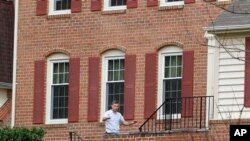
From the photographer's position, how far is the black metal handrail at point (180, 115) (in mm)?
39844

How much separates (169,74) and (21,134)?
496cm

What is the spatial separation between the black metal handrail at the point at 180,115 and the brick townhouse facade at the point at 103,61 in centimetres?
7

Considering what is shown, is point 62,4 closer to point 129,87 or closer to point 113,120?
point 129,87

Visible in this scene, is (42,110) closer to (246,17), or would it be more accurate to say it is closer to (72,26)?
(72,26)


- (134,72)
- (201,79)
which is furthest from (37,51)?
(201,79)

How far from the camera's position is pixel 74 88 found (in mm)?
44594

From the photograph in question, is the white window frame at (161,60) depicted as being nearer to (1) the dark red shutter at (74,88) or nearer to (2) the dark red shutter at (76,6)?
(1) the dark red shutter at (74,88)

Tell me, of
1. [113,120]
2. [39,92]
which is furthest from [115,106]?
[39,92]

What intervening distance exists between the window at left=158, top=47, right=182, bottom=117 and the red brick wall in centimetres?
869

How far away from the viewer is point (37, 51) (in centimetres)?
4556

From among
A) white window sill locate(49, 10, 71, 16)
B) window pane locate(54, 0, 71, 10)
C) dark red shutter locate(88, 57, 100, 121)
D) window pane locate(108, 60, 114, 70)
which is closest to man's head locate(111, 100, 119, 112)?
dark red shutter locate(88, 57, 100, 121)

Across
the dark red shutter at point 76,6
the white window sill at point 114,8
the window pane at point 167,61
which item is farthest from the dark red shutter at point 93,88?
the window pane at point 167,61

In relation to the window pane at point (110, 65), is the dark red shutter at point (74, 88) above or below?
below

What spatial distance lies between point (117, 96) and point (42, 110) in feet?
9.98
